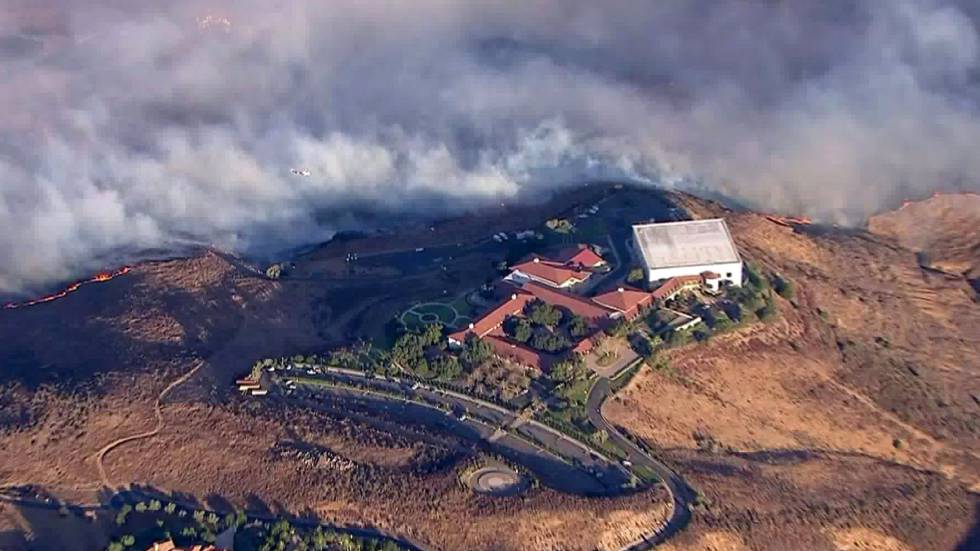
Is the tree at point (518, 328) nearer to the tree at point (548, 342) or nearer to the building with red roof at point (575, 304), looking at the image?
the tree at point (548, 342)

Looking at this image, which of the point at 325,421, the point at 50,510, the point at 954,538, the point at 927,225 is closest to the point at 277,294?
the point at 325,421

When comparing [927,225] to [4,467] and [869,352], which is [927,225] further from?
[4,467]

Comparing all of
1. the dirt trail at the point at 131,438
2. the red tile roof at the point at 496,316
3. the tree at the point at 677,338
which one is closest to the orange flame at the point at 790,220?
the tree at the point at 677,338

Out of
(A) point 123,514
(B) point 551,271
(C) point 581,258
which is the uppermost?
(C) point 581,258

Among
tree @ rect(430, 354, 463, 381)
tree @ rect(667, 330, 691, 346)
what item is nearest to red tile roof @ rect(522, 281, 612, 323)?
tree @ rect(667, 330, 691, 346)

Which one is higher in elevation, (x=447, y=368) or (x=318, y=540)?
(x=447, y=368)

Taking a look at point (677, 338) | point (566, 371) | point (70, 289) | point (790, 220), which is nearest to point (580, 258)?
point (677, 338)

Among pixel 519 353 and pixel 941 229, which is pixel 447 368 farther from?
pixel 941 229
